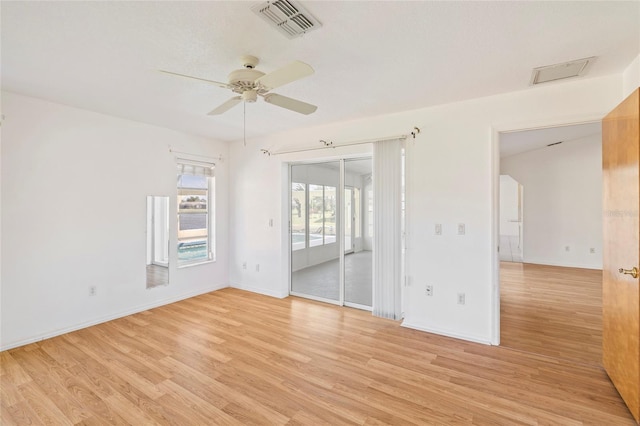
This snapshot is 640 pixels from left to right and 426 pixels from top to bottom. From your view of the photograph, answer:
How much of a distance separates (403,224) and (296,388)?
2.23 meters

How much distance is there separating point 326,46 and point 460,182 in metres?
2.08

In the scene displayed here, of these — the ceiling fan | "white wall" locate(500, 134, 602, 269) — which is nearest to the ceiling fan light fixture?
the ceiling fan

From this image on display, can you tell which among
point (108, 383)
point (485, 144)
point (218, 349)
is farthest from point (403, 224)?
point (108, 383)

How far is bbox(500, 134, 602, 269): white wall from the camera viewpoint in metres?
6.50

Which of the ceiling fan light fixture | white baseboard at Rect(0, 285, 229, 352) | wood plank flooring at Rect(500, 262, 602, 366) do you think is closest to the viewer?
the ceiling fan light fixture

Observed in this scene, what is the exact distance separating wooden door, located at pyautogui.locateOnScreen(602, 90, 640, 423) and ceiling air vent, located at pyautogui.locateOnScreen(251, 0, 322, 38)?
2.15m

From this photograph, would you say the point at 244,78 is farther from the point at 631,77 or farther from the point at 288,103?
the point at 631,77

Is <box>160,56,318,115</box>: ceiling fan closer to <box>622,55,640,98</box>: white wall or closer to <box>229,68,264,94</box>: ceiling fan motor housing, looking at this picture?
<box>229,68,264,94</box>: ceiling fan motor housing

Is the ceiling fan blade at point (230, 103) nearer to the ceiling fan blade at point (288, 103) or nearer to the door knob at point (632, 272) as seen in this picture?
the ceiling fan blade at point (288, 103)

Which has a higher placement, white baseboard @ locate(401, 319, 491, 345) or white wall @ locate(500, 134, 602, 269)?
white wall @ locate(500, 134, 602, 269)

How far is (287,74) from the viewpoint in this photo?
1.84 metres

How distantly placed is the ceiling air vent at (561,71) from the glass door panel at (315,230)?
2.50 metres

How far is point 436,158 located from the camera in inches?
133

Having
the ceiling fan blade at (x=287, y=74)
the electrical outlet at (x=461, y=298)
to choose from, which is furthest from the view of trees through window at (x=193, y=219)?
the electrical outlet at (x=461, y=298)
